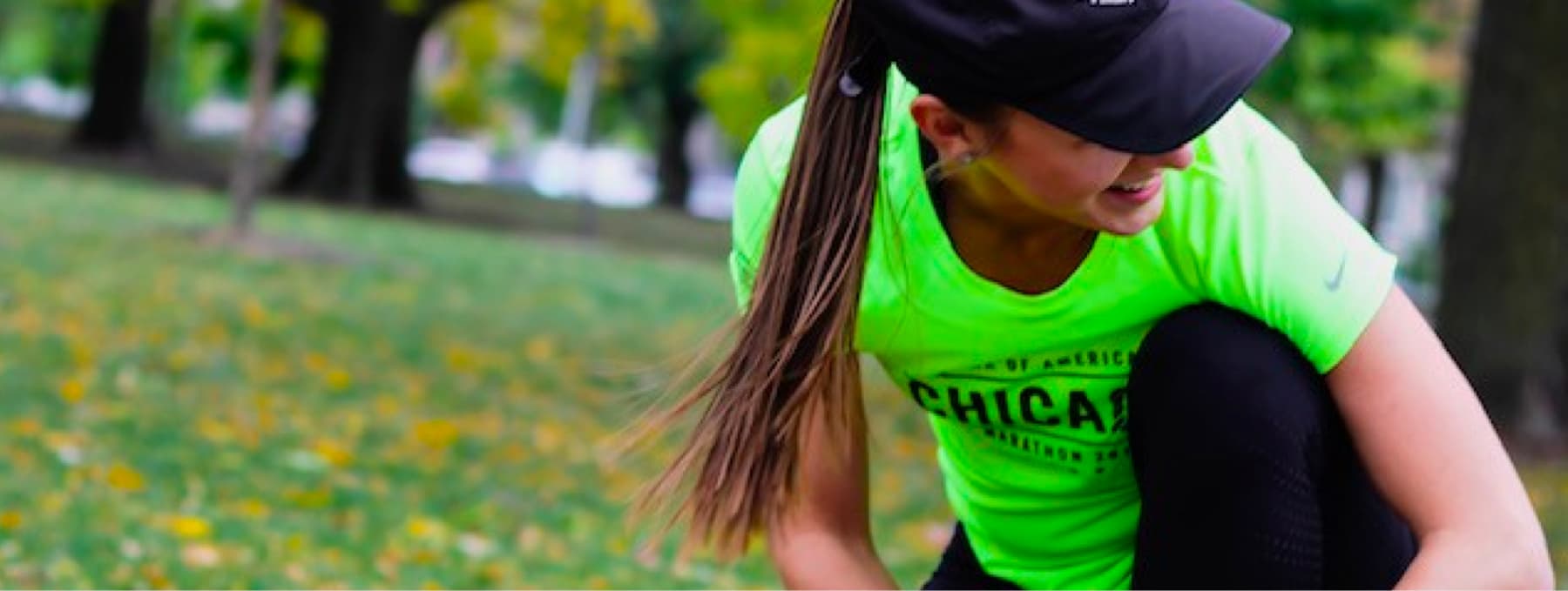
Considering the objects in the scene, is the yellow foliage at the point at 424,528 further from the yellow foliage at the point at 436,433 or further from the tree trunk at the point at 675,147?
the tree trunk at the point at 675,147

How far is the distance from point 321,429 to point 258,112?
7.46 m

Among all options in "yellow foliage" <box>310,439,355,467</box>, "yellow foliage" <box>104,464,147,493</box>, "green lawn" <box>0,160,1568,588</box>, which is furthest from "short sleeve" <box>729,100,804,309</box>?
"yellow foliage" <box>310,439,355,467</box>

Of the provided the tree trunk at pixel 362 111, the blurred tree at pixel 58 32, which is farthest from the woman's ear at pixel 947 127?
the blurred tree at pixel 58 32

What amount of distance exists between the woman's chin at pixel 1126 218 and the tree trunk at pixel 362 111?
21.7m

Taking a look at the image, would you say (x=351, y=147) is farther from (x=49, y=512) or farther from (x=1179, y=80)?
(x=1179, y=80)

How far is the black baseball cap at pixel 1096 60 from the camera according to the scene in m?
2.04

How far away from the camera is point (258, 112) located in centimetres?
1387

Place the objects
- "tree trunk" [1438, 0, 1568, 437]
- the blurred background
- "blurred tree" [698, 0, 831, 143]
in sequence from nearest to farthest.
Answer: the blurred background
"tree trunk" [1438, 0, 1568, 437]
"blurred tree" [698, 0, 831, 143]

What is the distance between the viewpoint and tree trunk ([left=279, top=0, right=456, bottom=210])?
77.6 feet

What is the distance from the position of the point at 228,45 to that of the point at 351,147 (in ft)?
50.8

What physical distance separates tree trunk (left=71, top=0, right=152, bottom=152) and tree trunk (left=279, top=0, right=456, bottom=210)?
12.0 ft

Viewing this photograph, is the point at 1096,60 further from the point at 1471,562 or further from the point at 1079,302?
the point at 1471,562

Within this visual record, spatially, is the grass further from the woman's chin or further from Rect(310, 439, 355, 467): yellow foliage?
the woman's chin

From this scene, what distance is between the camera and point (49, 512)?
4.66m
